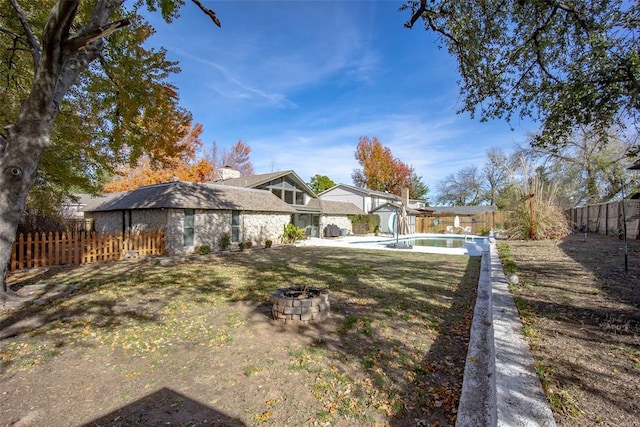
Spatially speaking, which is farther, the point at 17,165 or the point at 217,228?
the point at 217,228

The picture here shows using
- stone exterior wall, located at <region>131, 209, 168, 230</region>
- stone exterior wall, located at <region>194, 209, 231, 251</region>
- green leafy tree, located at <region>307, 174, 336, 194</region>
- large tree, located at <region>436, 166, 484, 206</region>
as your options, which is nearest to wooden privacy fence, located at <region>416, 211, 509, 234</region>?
green leafy tree, located at <region>307, 174, 336, 194</region>

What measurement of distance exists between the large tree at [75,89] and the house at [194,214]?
9.30ft

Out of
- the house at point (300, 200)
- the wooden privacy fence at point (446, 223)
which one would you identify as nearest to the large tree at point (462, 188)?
the wooden privacy fence at point (446, 223)

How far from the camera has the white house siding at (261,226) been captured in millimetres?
16859

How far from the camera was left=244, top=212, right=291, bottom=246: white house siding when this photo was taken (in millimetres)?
16859

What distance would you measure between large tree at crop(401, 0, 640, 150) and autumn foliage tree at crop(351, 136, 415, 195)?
1652 inches

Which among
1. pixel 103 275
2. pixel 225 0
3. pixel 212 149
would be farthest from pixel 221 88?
pixel 212 149

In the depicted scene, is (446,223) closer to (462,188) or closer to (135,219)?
(462,188)

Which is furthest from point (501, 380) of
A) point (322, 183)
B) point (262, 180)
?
point (322, 183)

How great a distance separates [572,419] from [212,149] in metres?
40.7

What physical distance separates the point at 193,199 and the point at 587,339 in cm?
1429

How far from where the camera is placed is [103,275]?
30.2 feet

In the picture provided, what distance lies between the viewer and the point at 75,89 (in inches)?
432

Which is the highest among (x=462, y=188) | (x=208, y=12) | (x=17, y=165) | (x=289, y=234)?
(x=462, y=188)
